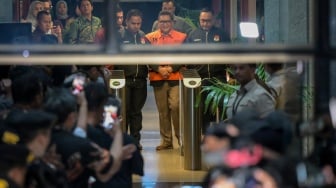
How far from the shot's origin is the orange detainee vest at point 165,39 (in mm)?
12000

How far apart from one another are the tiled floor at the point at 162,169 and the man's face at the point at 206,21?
5.26ft

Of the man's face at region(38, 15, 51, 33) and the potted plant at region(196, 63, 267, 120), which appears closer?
the potted plant at region(196, 63, 267, 120)

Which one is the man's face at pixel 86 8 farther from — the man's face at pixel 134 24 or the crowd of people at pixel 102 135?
the crowd of people at pixel 102 135

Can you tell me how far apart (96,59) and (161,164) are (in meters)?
7.13

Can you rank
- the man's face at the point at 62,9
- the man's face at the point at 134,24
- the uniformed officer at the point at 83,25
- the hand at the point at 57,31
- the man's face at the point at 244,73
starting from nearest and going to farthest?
1. the man's face at the point at 244,73
2. the uniformed officer at the point at 83,25
3. the hand at the point at 57,31
4. the man's face at the point at 134,24
5. the man's face at the point at 62,9

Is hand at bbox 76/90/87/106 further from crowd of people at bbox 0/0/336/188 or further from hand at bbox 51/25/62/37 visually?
hand at bbox 51/25/62/37

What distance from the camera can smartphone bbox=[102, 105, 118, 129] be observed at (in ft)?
21.8

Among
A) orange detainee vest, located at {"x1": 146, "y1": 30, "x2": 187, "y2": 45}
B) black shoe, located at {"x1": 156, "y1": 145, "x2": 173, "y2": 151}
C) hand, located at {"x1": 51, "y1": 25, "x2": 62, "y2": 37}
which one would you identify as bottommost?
black shoe, located at {"x1": 156, "y1": 145, "x2": 173, "y2": 151}

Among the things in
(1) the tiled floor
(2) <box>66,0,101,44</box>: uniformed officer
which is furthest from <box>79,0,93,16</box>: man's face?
(1) the tiled floor

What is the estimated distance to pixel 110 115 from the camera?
6676 millimetres

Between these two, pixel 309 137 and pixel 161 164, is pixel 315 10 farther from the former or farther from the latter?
pixel 161 164

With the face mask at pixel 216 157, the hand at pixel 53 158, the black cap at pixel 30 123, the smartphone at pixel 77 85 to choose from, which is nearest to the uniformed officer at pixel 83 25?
the smartphone at pixel 77 85

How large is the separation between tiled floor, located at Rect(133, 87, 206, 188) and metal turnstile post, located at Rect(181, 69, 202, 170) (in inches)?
5.5

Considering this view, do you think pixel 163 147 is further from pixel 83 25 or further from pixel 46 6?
pixel 83 25
